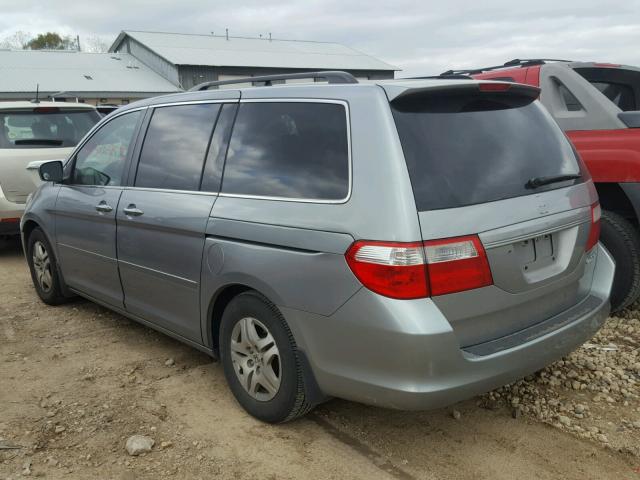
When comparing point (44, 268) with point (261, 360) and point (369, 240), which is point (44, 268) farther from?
point (369, 240)

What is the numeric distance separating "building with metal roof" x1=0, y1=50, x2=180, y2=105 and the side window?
27.9 m

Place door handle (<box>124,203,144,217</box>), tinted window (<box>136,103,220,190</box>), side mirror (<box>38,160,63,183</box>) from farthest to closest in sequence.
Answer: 1. side mirror (<box>38,160,63,183</box>)
2. door handle (<box>124,203,144,217</box>)
3. tinted window (<box>136,103,220,190</box>)

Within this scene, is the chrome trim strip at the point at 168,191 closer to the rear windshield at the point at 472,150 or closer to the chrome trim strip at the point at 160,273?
the chrome trim strip at the point at 160,273

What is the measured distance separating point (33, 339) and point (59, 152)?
3.54 meters

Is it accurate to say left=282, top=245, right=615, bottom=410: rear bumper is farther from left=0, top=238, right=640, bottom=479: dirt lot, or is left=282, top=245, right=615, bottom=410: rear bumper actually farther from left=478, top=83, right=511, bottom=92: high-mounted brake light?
left=478, top=83, right=511, bottom=92: high-mounted brake light

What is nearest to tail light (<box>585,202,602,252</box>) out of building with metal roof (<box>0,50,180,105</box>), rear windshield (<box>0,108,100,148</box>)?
rear windshield (<box>0,108,100,148</box>)

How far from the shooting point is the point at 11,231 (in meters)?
7.08

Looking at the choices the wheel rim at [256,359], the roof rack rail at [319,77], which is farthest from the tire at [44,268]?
the wheel rim at [256,359]

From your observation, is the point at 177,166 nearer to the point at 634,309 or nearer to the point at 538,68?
the point at 538,68

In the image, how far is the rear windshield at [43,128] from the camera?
7.30 meters

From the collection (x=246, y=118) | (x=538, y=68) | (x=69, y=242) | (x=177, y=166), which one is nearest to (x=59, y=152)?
(x=69, y=242)

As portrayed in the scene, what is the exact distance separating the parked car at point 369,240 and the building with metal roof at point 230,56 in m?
31.7

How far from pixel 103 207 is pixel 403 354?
2609 mm

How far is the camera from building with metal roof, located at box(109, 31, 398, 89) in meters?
35.8
